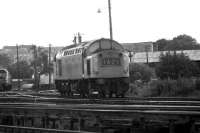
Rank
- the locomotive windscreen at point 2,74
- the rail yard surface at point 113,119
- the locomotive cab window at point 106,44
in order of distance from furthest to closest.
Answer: the locomotive windscreen at point 2,74 < the locomotive cab window at point 106,44 < the rail yard surface at point 113,119

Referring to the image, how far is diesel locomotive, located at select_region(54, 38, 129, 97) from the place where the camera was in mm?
24188

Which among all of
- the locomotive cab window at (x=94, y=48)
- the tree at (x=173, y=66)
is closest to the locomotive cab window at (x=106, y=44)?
the locomotive cab window at (x=94, y=48)

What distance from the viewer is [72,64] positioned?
2709cm

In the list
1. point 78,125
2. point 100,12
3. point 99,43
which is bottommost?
point 78,125

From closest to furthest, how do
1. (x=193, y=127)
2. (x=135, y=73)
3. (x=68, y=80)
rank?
(x=193, y=127) → (x=68, y=80) → (x=135, y=73)

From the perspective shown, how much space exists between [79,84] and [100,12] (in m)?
19.7

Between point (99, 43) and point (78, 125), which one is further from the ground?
point (99, 43)

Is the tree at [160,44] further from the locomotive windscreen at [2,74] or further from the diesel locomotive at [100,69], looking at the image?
the diesel locomotive at [100,69]

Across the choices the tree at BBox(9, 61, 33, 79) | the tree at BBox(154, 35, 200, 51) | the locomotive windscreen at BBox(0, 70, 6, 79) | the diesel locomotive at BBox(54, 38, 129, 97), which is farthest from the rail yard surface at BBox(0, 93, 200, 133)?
the tree at BBox(154, 35, 200, 51)

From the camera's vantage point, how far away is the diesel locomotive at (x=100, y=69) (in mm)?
24188

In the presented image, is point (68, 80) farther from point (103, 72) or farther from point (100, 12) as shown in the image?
point (100, 12)

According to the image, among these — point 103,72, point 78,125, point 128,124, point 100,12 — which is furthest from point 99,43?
point 100,12

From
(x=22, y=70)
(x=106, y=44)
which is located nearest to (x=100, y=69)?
(x=106, y=44)

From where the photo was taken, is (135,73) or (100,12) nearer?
(100,12)
